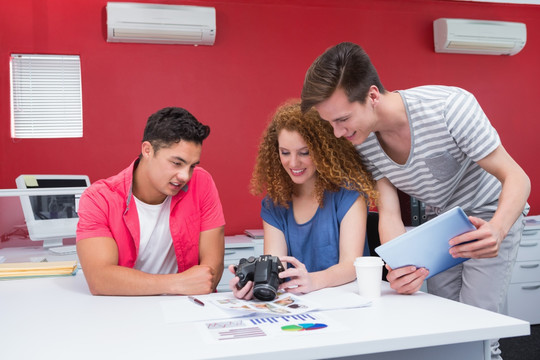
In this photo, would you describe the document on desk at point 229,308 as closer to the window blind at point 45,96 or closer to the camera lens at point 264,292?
the camera lens at point 264,292

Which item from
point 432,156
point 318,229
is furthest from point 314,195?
point 432,156

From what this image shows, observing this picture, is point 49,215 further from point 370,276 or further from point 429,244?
point 429,244

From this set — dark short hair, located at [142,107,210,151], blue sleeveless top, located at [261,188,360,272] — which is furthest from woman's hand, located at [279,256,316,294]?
dark short hair, located at [142,107,210,151]

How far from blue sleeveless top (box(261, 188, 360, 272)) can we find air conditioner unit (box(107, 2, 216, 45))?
2.39 metres

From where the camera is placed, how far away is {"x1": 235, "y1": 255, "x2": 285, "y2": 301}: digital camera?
4.55ft

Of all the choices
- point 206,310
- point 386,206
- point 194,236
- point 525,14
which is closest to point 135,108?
point 194,236

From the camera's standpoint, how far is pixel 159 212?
6.56 ft

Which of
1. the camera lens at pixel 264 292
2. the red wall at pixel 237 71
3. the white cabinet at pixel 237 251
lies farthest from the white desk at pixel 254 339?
the red wall at pixel 237 71

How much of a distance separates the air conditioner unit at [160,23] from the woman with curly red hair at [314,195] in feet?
7.16

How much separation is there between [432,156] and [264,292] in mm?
742

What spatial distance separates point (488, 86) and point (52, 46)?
12.4 ft

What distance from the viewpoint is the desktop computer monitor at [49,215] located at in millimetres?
2719

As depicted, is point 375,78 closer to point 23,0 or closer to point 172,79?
point 172,79

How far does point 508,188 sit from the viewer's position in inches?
61.9
